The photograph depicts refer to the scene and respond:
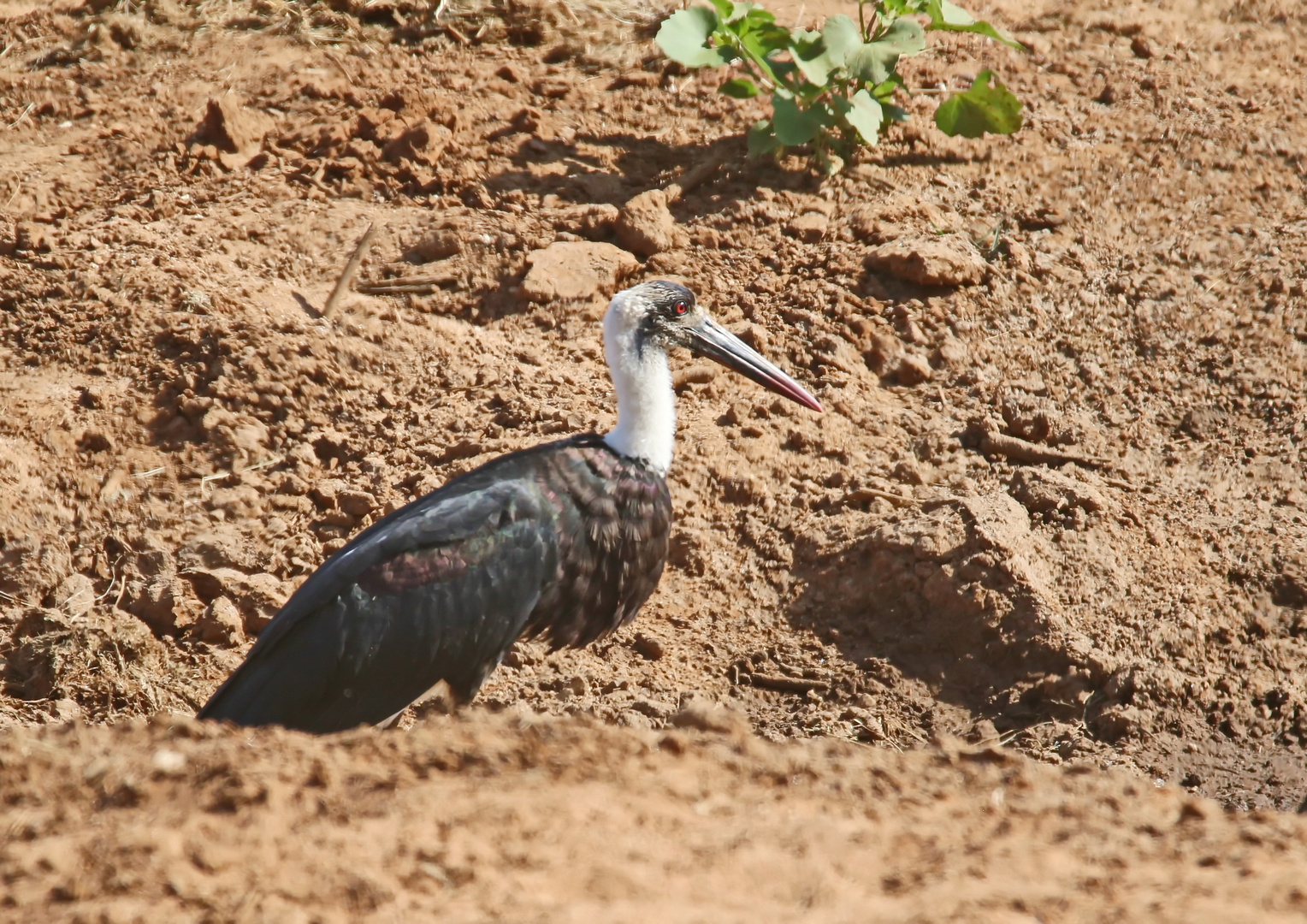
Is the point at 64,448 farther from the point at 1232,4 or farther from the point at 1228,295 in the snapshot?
the point at 1232,4

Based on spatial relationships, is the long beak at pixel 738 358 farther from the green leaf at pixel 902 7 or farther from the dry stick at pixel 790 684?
the green leaf at pixel 902 7

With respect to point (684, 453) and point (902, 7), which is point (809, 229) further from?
point (684, 453)

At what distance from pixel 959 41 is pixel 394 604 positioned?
19.5ft

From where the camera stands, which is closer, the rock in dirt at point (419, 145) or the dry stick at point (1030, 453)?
the dry stick at point (1030, 453)

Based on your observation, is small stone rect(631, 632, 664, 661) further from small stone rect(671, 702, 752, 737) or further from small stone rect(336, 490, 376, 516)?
small stone rect(671, 702, 752, 737)

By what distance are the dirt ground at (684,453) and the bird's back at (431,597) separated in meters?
0.75

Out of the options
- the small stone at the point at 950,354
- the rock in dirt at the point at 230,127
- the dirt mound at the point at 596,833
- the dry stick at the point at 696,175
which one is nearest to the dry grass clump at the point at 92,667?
the dirt mound at the point at 596,833

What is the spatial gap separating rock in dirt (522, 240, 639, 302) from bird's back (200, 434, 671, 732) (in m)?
2.11

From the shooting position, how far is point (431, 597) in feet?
15.0

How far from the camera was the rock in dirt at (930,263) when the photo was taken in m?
6.69

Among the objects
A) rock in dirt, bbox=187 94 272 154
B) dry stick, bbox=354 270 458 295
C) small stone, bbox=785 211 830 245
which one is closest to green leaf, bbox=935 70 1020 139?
small stone, bbox=785 211 830 245

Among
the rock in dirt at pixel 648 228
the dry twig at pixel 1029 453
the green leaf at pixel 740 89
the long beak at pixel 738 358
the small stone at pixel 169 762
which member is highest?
the green leaf at pixel 740 89

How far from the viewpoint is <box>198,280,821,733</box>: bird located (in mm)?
4547

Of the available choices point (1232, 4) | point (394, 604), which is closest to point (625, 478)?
point (394, 604)
